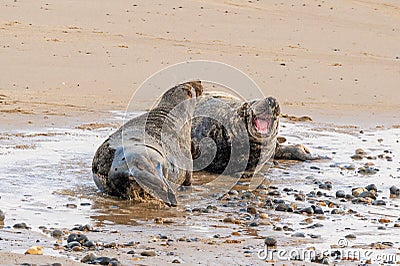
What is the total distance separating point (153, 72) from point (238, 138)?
220 inches

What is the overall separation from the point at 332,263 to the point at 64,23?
13.8 m

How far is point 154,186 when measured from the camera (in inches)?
263

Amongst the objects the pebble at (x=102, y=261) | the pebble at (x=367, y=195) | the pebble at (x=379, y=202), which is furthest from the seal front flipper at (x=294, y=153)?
the pebble at (x=102, y=261)

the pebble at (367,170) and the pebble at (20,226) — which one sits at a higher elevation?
the pebble at (20,226)

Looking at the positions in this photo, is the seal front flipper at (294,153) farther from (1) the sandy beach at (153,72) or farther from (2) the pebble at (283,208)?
(2) the pebble at (283,208)

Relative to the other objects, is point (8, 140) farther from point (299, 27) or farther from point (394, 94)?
point (299, 27)

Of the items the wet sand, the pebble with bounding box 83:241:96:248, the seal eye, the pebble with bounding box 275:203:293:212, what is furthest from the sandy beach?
the seal eye

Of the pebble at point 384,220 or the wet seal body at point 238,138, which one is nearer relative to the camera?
the pebble at point 384,220

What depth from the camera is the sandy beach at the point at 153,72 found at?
20.1 feet

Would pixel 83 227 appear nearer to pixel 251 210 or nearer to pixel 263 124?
pixel 251 210

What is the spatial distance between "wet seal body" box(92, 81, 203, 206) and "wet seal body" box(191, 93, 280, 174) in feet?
1.73

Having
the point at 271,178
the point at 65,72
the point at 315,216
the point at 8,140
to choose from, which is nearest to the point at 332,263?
the point at 315,216

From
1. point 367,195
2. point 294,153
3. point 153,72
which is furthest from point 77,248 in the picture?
point 153,72

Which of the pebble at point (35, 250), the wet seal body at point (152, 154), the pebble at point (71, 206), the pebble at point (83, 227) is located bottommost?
the pebble at point (71, 206)
